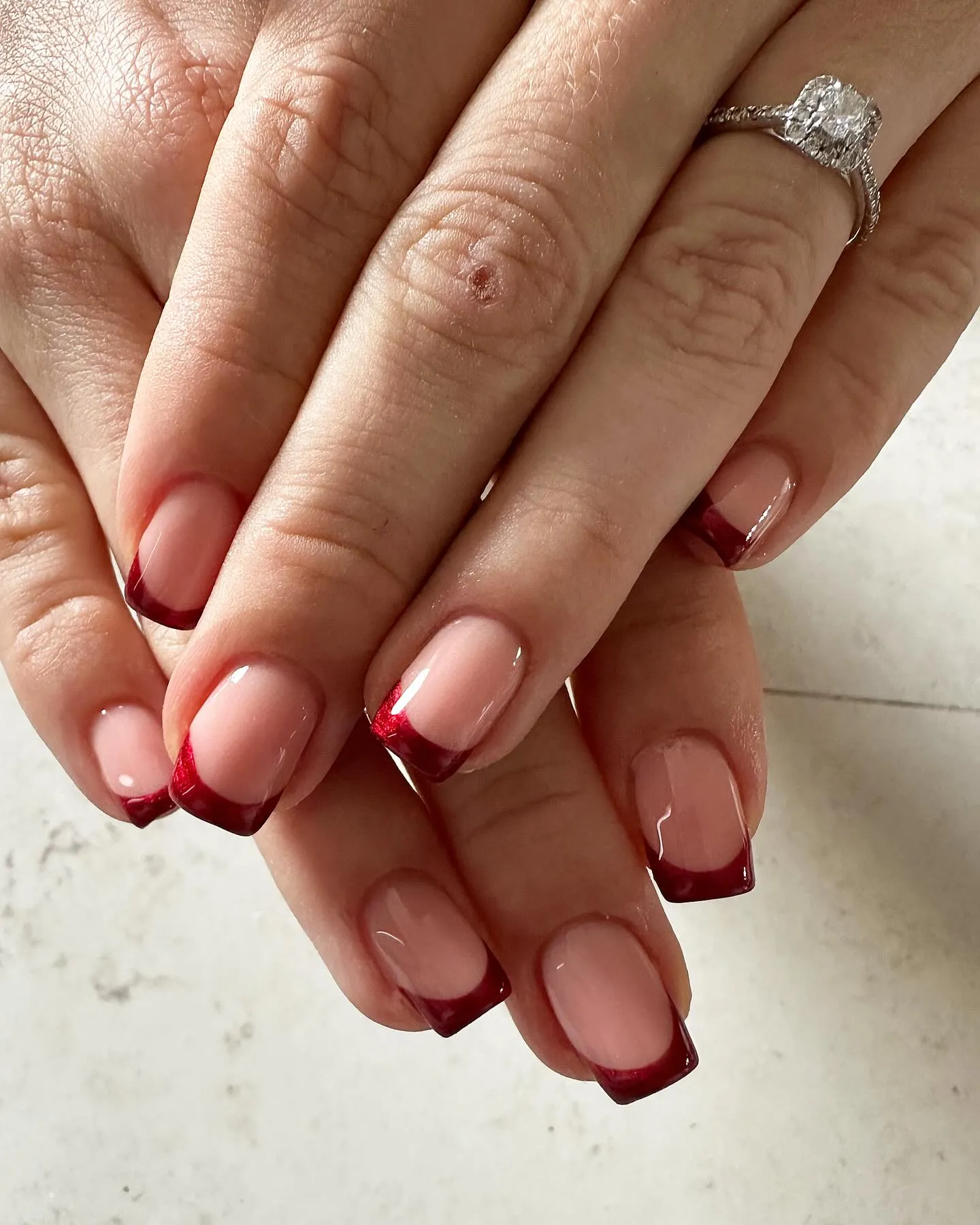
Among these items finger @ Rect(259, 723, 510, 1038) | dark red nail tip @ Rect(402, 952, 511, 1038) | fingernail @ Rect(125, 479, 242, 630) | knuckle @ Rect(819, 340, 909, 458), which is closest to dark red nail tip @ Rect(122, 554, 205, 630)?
fingernail @ Rect(125, 479, 242, 630)

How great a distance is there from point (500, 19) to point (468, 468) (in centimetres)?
23

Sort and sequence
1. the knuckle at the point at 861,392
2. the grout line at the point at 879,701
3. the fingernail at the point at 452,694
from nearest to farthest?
the fingernail at the point at 452,694 < the knuckle at the point at 861,392 < the grout line at the point at 879,701

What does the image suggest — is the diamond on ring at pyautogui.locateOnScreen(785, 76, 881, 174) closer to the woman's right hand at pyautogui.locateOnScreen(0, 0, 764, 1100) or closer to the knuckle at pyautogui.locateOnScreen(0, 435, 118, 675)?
the woman's right hand at pyautogui.locateOnScreen(0, 0, 764, 1100)

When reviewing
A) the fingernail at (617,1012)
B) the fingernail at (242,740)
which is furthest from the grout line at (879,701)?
the fingernail at (242,740)

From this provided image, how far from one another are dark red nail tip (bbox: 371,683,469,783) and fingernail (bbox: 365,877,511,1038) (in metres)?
0.10

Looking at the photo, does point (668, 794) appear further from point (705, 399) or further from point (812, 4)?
point (812, 4)

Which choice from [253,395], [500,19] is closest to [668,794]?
[253,395]

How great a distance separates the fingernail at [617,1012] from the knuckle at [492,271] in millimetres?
270

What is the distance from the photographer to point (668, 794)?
1.73 feet

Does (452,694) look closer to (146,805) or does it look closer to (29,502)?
(146,805)

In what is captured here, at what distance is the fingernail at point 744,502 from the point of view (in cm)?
53

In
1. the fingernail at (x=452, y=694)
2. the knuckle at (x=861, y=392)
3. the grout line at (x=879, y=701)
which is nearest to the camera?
the fingernail at (x=452, y=694)

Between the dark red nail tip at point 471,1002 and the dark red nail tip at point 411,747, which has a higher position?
the dark red nail tip at point 411,747

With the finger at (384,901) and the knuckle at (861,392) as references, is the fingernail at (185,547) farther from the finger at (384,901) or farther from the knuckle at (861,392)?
the knuckle at (861,392)
